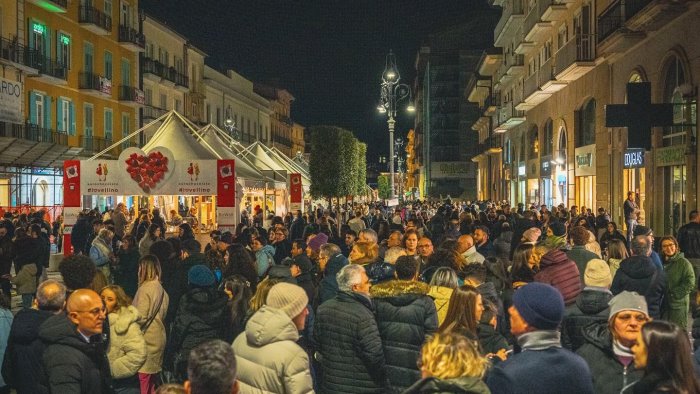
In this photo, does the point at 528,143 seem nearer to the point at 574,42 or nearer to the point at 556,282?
the point at 574,42

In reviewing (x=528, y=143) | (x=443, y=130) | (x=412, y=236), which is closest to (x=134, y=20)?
(x=528, y=143)

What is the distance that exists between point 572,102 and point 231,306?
29.8 meters

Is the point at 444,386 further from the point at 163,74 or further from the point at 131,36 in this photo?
the point at 163,74

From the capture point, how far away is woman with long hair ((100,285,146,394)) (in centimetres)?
716

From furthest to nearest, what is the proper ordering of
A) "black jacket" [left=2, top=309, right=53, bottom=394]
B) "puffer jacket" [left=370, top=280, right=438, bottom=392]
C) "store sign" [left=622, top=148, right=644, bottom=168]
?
"store sign" [left=622, top=148, right=644, bottom=168] < "puffer jacket" [left=370, top=280, right=438, bottom=392] < "black jacket" [left=2, top=309, right=53, bottom=394]

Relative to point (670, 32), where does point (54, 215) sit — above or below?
below

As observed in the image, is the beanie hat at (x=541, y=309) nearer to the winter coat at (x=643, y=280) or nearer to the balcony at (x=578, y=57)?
the winter coat at (x=643, y=280)

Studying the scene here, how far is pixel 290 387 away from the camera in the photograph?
5.28 m

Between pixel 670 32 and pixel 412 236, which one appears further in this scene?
pixel 670 32

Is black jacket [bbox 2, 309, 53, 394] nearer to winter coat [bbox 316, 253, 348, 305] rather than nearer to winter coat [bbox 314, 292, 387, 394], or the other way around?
winter coat [bbox 314, 292, 387, 394]

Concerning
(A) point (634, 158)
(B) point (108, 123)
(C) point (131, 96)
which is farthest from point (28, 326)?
(C) point (131, 96)

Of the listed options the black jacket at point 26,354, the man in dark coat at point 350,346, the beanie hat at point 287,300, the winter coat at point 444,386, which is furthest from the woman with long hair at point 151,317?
the winter coat at point 444,386

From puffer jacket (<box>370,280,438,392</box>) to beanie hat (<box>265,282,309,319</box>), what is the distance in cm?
114

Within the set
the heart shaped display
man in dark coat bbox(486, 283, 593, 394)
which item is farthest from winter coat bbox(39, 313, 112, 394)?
the heart shaped display
